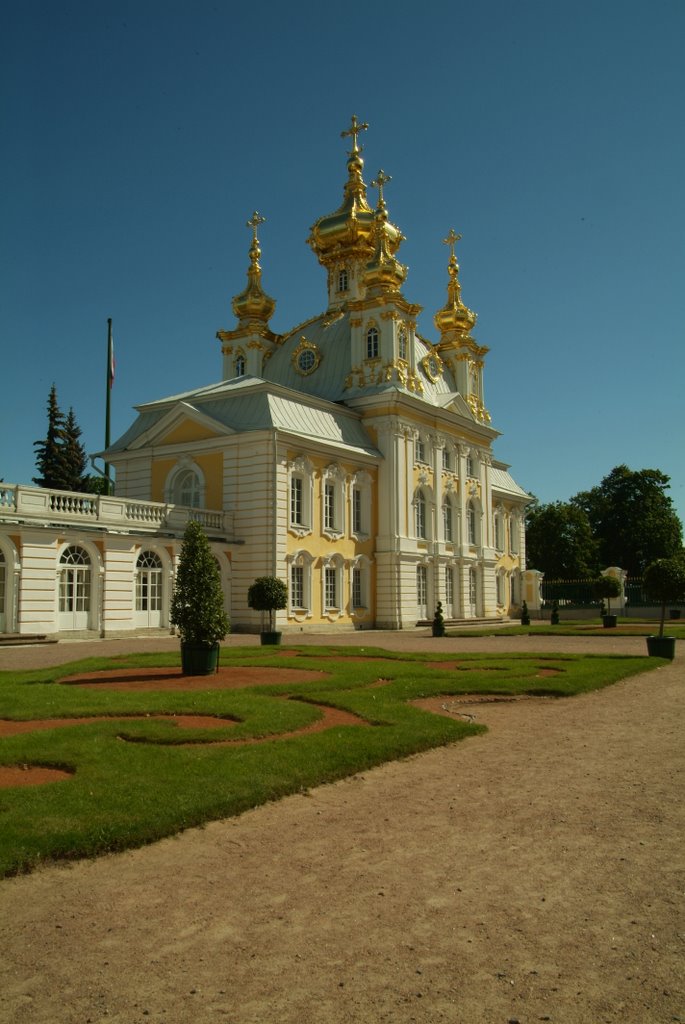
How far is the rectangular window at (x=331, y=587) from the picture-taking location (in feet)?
113

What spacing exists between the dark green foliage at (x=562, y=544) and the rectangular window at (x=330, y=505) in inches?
1540

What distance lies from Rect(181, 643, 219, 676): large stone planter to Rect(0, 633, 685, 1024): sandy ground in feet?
24.5

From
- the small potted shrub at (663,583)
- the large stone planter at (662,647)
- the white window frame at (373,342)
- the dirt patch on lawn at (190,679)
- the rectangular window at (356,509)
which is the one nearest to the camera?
→ the dirt patch on lawn at (190,679)

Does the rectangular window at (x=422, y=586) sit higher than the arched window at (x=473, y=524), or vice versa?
the arched window at (x=473, y=524)

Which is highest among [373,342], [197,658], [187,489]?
[373,342]

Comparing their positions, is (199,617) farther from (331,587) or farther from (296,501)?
(331,587)

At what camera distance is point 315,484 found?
1336 inches

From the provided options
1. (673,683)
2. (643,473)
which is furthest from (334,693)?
(643,473)

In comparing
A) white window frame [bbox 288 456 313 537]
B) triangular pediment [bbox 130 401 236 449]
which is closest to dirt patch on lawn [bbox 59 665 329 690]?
white window frame [bbox 288 456 313 537]

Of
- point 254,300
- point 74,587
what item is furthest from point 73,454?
point 74,587

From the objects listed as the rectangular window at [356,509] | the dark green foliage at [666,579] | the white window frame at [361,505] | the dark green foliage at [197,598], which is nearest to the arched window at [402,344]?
the white window frame at [361,505]

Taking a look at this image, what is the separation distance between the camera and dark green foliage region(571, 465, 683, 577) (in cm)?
7062

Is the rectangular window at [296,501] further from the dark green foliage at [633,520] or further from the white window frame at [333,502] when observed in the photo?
the dark green foliage at [633,520]

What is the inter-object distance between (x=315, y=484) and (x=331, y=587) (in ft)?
14.3
